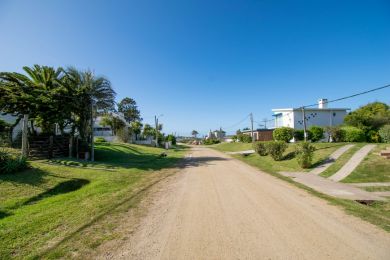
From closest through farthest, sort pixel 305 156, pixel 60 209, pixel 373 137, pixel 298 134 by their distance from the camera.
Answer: pixel 60 209, pixel 305 156, pixel 373 137, pixel 298 134

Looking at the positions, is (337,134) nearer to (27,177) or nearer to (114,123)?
(27,177)

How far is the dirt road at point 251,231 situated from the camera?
4.06 metres

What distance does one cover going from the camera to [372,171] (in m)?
11.7

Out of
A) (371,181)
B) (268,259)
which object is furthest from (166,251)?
(371,181)

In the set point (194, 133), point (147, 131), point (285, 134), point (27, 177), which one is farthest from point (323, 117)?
point (194, 133)

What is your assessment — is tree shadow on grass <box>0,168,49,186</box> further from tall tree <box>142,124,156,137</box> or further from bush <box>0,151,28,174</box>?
tall tree <box>142,124,156,137</box>

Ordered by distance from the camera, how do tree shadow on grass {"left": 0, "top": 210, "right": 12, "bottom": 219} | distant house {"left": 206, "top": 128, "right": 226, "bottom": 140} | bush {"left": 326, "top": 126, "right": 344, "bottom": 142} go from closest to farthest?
1. tree shadow on grass {"left": 0, "top": 210, "right": 12, "bottom": 219}
2. bush {"left": 326, "top": 126, "right": 344, "bottom": 142}
3. distant house {"left": 206, "top": 128, "right": 226, "bottom": 140}

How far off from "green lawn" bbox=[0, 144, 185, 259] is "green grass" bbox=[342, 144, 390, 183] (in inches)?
388

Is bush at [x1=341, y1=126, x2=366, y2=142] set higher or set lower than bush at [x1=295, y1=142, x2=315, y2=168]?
higher

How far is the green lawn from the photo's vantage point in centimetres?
436

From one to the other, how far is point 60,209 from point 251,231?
5171mm

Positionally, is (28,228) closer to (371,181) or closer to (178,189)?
(178,189)

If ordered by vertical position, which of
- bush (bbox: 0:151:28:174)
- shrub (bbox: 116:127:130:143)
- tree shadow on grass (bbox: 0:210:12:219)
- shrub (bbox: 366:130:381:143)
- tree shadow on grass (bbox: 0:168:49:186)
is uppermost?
shrub (bbox: 116:127:130:143)

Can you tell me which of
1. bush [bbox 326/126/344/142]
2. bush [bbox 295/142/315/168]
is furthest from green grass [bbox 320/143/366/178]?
bush [bbox 326/126/344/142]
